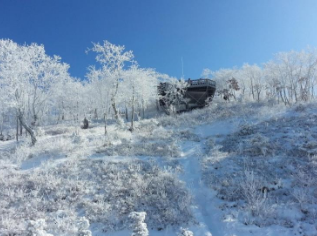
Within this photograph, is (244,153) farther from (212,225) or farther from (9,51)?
(9,51)

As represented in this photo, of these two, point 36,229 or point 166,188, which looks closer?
point 36,229

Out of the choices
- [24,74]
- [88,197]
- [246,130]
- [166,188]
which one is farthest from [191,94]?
[88,197]

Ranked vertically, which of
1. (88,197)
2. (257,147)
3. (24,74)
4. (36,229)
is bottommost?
(88,197)

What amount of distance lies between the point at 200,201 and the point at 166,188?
4.66 ft

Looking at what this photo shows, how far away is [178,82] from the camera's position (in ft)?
129

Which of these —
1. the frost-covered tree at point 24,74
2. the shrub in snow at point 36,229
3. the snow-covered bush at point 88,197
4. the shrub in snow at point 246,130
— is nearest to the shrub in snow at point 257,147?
the shrub in snow at point 246,130

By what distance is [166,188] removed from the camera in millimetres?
8648

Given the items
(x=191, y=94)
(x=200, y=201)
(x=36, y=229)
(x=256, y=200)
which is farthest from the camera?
(x=191, y=94)

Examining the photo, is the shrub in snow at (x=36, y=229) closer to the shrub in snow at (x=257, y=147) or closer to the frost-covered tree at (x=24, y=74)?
the shrub in snow at (x=257, y=147)

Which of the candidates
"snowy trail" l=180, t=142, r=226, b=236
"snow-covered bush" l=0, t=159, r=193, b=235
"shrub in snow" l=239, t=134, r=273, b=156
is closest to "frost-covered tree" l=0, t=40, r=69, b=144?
"snow-covered bush" l=0, t=159, r=193, b=235

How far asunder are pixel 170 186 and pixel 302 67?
112 feet

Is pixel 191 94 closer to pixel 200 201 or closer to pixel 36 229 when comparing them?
pixel 200 201

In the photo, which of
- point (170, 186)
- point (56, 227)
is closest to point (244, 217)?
point (170, 186)

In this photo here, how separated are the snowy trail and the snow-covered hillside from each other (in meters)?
0.03
